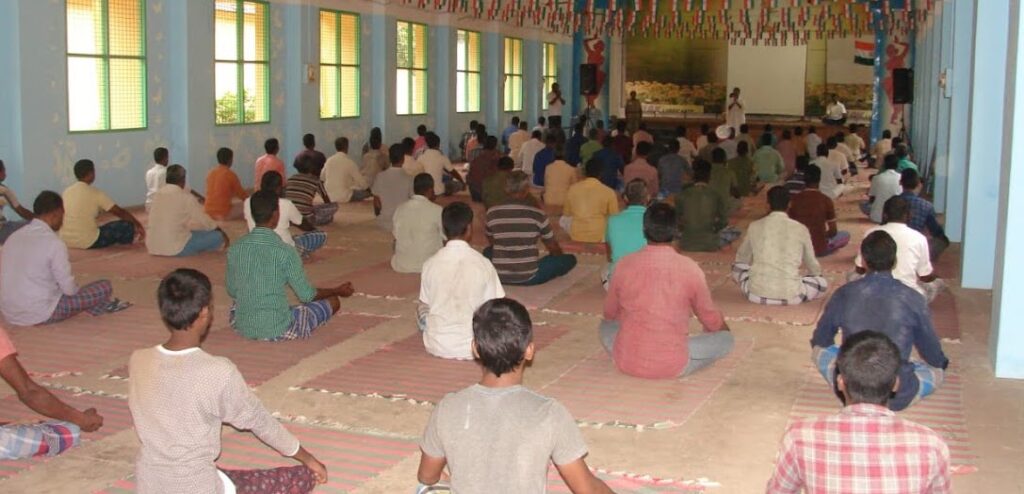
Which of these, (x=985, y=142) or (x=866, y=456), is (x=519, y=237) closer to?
(x=985, y=142)

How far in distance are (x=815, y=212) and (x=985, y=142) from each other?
1623 millimetres

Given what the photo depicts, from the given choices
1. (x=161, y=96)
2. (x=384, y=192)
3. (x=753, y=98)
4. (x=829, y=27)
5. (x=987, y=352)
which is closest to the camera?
(x=987, y=352)

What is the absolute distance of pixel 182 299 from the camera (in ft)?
13.0

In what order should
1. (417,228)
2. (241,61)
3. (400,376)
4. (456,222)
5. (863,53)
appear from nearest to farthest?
(400,376), (456,222), (417,228), (241,61), (863,53)

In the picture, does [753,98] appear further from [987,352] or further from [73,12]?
[987,352]

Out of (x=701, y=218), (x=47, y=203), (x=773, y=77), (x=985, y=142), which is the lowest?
(x=701, y=218)

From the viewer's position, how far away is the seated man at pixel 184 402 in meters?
3.87

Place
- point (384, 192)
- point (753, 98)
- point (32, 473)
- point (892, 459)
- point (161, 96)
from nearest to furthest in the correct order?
point (892, 459), point (32, 473), point (384, 192), point (161, 96), point (753, 98)

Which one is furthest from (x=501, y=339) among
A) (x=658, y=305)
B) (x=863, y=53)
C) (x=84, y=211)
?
(x=863, y=53)

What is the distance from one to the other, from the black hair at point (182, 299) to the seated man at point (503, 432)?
42.2 inches

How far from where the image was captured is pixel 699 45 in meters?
31.7

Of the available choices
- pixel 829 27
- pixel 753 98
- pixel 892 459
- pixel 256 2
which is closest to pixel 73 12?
pixel 256 2

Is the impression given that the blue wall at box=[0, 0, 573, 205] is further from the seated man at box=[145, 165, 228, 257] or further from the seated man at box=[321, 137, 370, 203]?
the seated man at box=[145, 165, 228, 257]

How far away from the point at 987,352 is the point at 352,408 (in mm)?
3832
